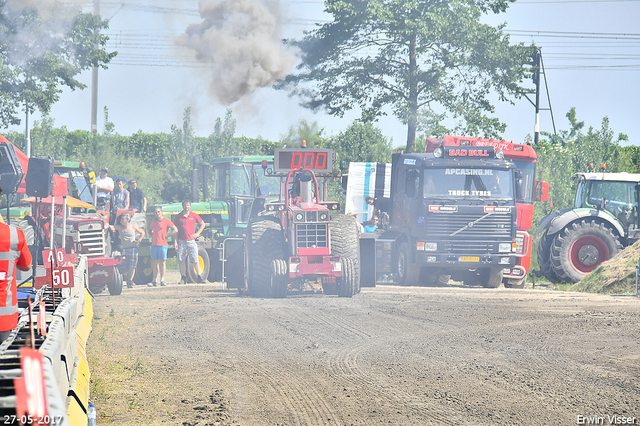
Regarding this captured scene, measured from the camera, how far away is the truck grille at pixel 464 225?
16.6 meters

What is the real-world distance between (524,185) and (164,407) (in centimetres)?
1570

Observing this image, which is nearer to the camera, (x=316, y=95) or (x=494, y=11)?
(x=316, y=95)

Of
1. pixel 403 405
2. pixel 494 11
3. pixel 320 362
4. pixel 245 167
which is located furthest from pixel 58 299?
pixel 494 11

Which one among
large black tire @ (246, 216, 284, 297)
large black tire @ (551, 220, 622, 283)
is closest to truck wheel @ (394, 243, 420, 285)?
large black tire @ (551, 220, 622, 283)

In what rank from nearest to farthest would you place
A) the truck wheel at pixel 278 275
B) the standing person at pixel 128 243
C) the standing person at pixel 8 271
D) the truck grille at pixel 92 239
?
the standing person at pixel 8 271 → the truck wheel at pixel 278 275 → the truck grille at pixel 92 239 → the standing person at pixel 128 243

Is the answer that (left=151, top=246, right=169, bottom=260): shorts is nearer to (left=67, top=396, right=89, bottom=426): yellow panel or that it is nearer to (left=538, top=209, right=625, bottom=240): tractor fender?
(left=538, top=209, right=625, bottom=240): tractor fender

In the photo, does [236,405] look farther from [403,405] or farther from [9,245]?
[9,245]

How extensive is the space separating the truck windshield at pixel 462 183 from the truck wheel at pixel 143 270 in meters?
7.47

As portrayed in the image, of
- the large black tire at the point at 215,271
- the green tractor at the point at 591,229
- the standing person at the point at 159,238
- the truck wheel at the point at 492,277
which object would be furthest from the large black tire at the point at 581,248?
the standing person at the point at 159,238

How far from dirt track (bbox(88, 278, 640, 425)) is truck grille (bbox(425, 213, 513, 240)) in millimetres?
2781

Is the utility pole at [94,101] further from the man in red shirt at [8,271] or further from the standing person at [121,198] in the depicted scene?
the man in red shirt at [8,271]

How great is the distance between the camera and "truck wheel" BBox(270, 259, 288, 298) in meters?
14.3

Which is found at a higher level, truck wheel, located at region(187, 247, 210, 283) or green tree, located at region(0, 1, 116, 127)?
green tree, located at region(0, 1, 116, 127)

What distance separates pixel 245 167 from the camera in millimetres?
Result: 18719
